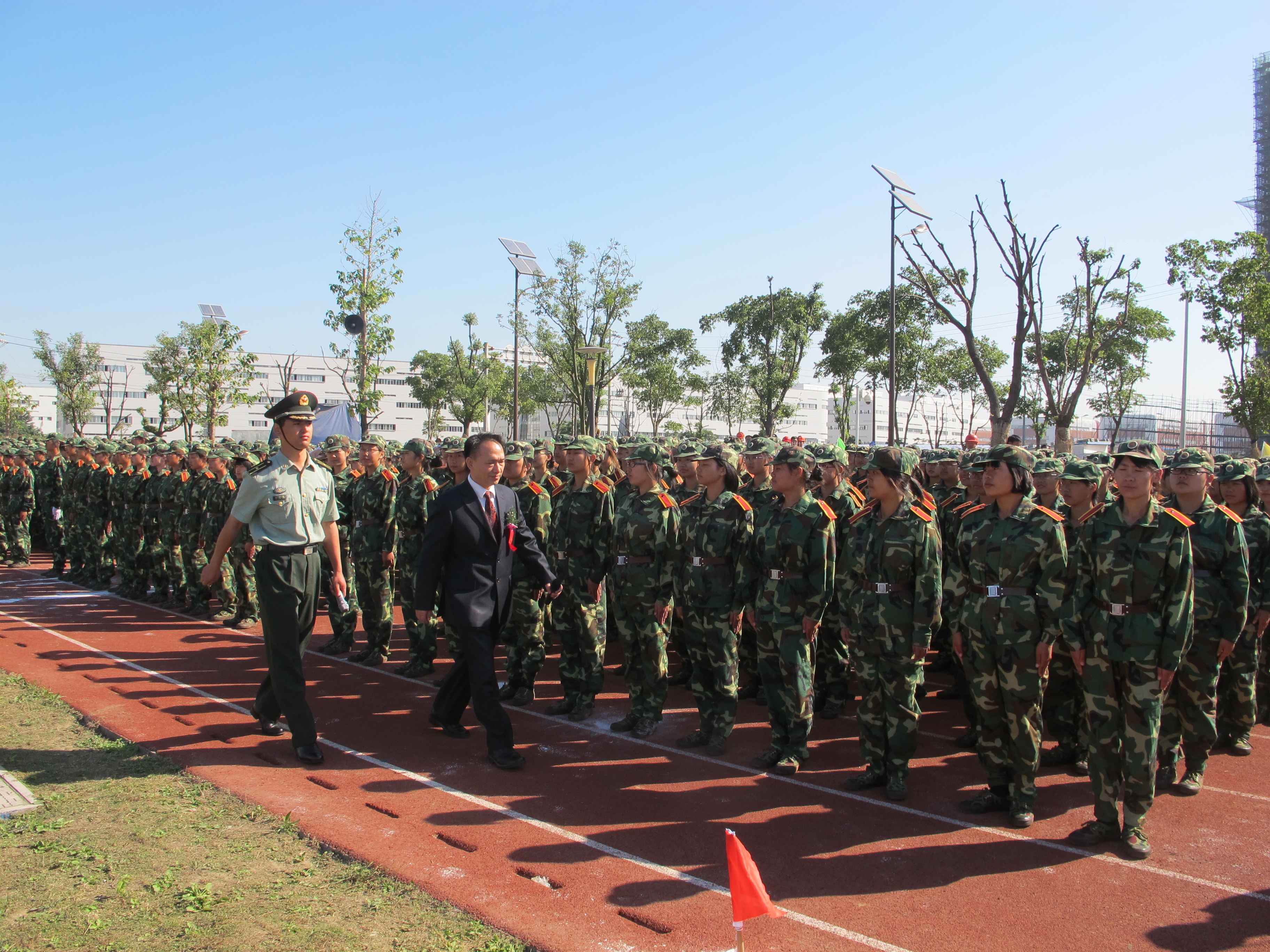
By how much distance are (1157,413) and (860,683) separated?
71.7 meters

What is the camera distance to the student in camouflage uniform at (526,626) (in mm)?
7324

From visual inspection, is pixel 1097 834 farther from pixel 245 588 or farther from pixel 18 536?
pixel 18 536

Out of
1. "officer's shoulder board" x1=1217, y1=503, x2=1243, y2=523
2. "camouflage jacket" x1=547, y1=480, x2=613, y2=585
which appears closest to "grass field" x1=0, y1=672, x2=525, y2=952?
"camouflage jacket" x1=547, y1=480, x2=613, y2=585

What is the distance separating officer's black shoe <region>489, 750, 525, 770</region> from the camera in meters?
5.72

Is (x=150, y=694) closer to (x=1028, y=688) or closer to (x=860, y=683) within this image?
(x=860, y=683)

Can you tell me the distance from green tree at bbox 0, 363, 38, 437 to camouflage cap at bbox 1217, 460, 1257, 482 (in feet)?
153

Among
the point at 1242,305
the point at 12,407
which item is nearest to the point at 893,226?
the point at 1242,305

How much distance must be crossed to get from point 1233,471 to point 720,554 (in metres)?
4.03

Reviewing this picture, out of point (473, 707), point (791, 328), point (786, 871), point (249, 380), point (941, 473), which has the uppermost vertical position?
point (791, 328)

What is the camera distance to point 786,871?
4.38 metres

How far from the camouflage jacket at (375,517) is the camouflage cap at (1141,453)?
6351 millimetres

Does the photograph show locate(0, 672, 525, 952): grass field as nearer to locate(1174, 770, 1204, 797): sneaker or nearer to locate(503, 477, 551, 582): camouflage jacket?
locate(503, 477, 551, 582): camouflage jacket

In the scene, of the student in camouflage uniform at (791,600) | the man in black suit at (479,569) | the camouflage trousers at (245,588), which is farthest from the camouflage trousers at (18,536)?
the student in camouflage uniform at (791,600)

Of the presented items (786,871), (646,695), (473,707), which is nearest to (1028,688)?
(786,871)
